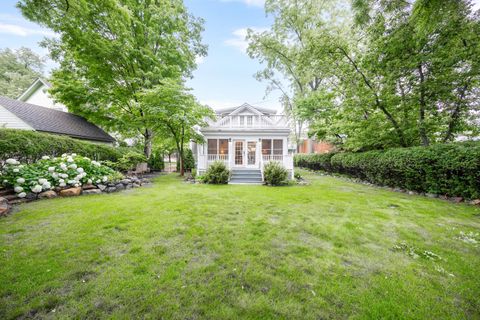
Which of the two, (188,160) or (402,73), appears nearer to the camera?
(402,73)

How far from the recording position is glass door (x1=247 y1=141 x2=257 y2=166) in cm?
1259

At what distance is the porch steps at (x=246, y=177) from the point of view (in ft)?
32.0

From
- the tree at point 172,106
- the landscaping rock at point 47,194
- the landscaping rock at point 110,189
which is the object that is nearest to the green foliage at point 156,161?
the tree at point 172,106

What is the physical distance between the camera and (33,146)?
591cm

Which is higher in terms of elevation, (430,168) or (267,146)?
(267,146)

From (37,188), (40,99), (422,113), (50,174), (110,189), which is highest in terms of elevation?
(40,99)

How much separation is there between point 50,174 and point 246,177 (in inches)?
309

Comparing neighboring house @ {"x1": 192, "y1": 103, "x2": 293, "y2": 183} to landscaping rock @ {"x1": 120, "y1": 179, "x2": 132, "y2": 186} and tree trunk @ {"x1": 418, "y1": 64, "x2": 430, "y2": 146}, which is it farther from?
tree trunk @ {"x1": 418, "y1": 64, "x2": 430, "y2": 146}

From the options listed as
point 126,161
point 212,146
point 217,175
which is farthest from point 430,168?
point 126,161

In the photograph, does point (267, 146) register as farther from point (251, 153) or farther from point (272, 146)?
point (251, 153)

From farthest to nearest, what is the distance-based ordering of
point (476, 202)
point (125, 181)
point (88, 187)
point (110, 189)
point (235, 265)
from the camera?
point (125, 181) < point (110, 189) < point (88, 187) < point (476, 202) < point (235, 265)

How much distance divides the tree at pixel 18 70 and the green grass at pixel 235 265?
91.3 feet

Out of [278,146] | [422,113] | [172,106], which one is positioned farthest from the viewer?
[278,146]

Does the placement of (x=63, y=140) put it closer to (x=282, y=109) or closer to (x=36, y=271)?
(x=36, y=271)
